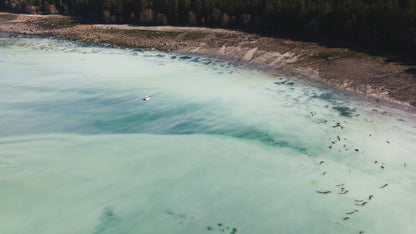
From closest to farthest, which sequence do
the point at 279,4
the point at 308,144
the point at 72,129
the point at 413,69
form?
the point at 308,144, the point at 72,129, the point at 413,69, the point at 279,4

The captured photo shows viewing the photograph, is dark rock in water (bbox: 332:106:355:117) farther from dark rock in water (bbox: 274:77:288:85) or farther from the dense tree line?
the dense tree line

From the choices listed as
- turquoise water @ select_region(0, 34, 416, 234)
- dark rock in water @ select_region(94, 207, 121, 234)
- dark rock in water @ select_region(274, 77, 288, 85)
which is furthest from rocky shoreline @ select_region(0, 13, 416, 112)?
dark rock in water @ select_region(94, 207, 121, 234)

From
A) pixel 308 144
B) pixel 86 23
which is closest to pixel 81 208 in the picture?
pixel 308 144

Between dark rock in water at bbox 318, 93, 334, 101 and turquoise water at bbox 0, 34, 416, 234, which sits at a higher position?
dark rock in water at bbox 318, 93, 334, 101

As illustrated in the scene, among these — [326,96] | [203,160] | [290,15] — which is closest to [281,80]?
[326,96]

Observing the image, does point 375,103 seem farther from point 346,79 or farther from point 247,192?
point 247,192

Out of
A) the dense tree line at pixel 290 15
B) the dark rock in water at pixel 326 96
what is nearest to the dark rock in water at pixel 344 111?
the dark rock in water at pixel 326 96
